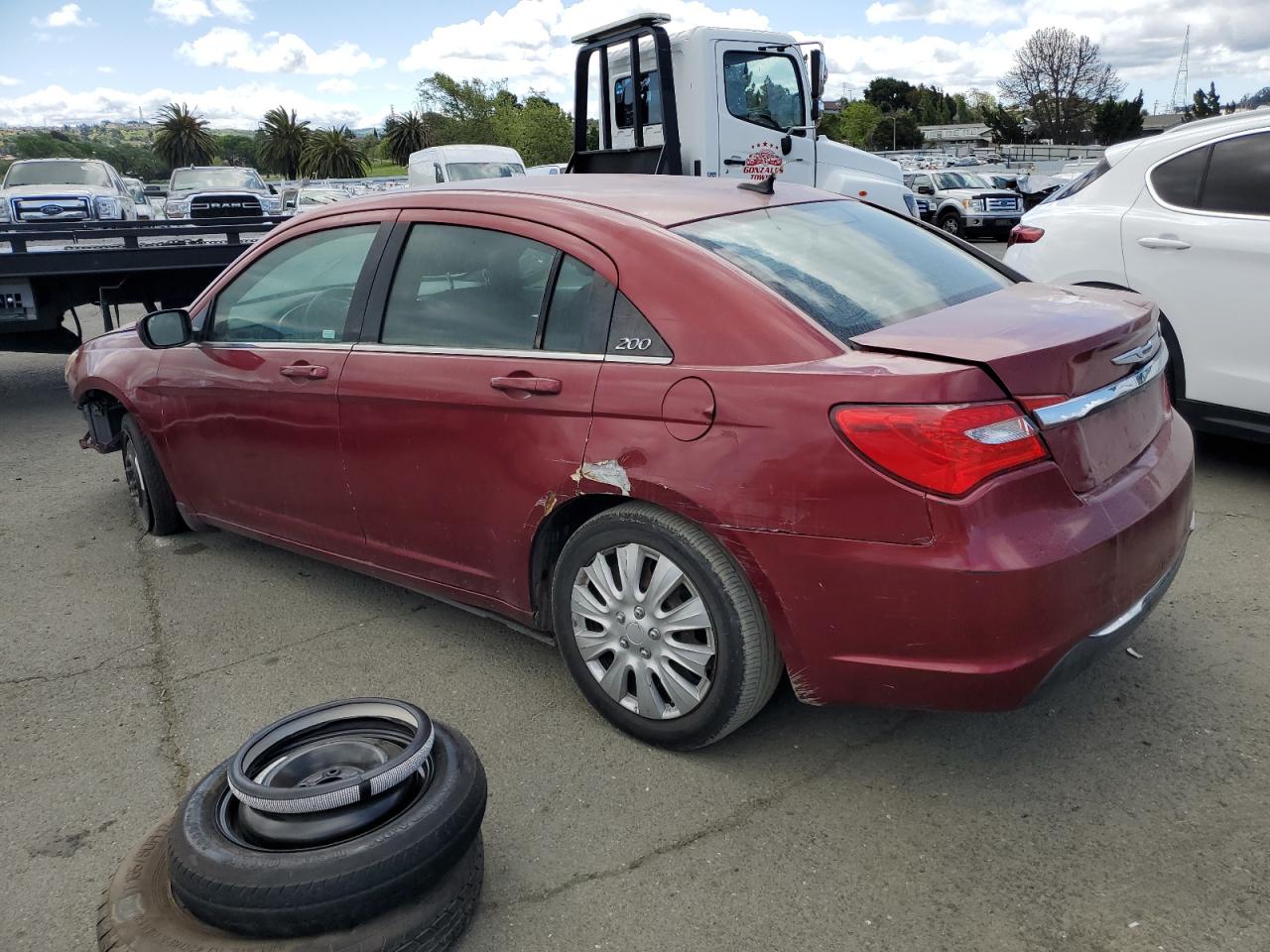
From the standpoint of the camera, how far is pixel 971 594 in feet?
7.94

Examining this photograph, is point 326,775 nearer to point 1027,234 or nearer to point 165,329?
point 165,329

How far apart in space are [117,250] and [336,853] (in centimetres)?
710

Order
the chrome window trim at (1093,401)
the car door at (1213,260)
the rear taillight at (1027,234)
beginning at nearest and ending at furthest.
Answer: the chrome window trim at (1093,401) < the car door at (1213,260) < the rear taillight at (1027,234)

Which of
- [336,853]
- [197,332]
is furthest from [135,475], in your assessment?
[336,853]

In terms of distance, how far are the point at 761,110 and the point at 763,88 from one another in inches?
9.3

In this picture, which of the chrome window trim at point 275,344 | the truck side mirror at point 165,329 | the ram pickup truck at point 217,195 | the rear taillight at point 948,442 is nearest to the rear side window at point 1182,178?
the rear taillight at point 948,442

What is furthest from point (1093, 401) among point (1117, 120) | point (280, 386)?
point (1117, 120)

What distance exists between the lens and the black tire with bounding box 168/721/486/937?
211cm

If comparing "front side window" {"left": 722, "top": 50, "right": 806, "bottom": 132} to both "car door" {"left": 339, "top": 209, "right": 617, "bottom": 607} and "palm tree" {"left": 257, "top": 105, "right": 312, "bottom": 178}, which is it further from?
"palm tree" {"left": 257, "top": 105, "right": 312, "bottom": 178}

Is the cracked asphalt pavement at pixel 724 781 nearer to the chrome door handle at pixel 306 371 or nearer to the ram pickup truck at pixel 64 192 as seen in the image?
the chrome door handle at pixel 306 371

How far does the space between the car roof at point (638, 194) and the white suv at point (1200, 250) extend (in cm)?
226

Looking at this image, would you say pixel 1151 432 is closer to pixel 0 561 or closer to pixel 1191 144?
pixel 1191 144

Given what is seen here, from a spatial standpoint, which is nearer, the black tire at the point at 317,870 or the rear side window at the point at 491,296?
the black tire at the point at 317,870

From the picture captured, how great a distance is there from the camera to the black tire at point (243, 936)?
2133 millimetres
